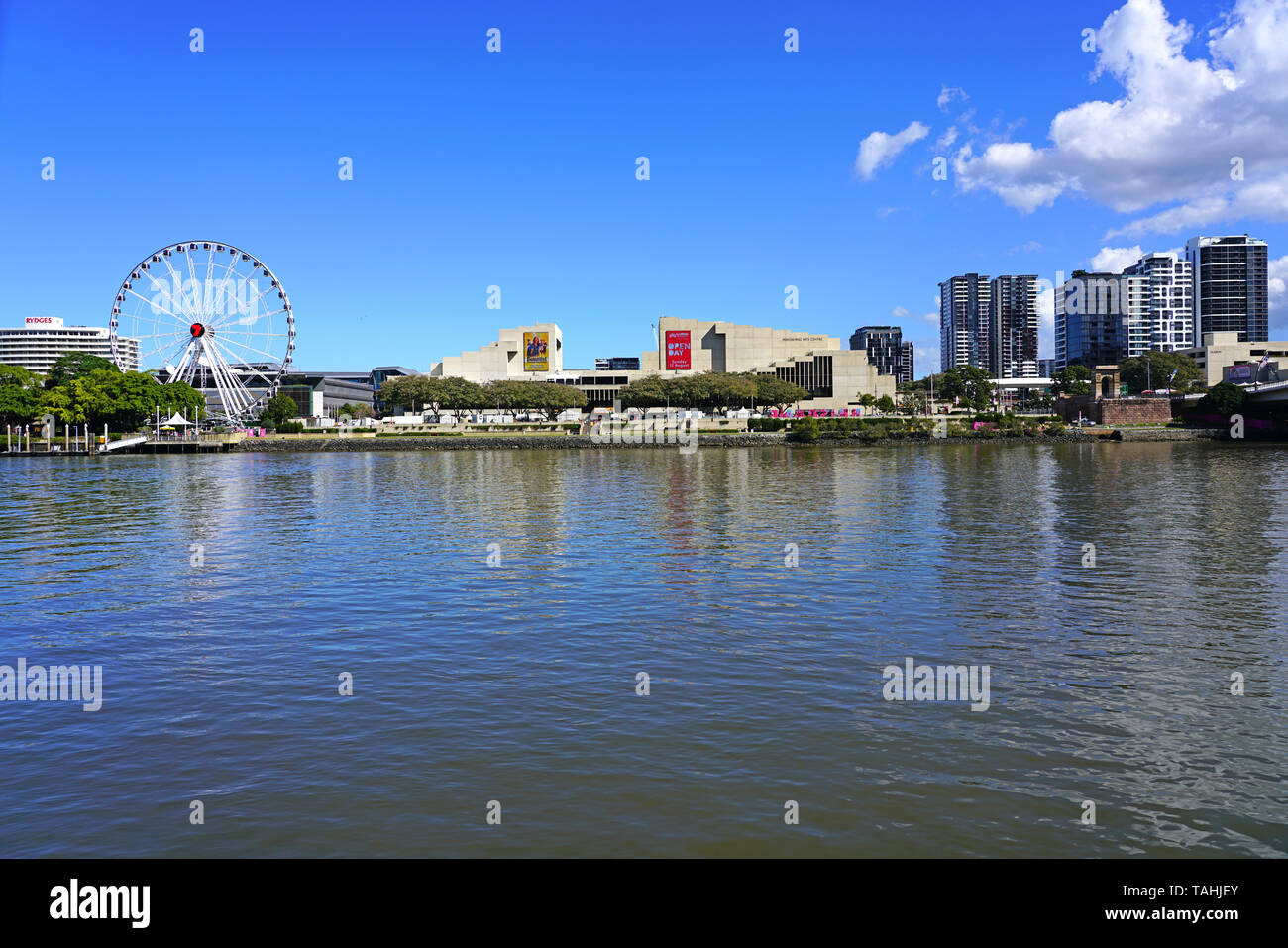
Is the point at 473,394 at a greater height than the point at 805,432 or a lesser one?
greater

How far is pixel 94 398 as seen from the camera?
146750mm

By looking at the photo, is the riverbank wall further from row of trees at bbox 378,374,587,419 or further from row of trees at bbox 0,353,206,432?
row of trees at bbox 378,374,587,419

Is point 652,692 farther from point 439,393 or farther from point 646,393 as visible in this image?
point 439,393

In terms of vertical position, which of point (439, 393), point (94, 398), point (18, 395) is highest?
point (439, 393)

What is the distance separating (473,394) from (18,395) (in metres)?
77.6

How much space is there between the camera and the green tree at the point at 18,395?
148m

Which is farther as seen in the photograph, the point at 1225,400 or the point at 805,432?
the point at 1225,400

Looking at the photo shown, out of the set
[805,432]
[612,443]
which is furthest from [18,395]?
[805,432]
